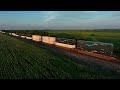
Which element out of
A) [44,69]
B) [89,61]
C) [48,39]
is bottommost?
[44,69]

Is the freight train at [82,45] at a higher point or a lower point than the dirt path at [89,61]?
higher

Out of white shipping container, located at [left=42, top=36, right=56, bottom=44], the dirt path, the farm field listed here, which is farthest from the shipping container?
white shipping container, located at [left=42, top=36, right=56, bottom=44]

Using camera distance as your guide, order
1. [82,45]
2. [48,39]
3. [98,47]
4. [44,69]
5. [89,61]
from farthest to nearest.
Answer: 1. [48,39]
2. [82,45]
3. [98,47]
4. [89,61]
5. [44,69]

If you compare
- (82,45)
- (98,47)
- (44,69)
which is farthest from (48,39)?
(44,69)

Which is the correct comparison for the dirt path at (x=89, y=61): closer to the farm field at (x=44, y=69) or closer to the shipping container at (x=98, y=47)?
the farm field at (x=44, y=69)

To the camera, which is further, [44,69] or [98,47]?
[98,47]

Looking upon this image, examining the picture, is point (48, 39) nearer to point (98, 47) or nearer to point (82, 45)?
point (82, 45)

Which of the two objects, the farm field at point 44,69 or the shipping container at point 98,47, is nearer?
the farm field at point 44,69

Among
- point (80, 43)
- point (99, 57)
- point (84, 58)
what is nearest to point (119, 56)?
point (99, 57)

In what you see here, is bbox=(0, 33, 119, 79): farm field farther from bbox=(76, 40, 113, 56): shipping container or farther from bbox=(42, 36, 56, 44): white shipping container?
bbox=(76, 40, 113, 56): shipping container

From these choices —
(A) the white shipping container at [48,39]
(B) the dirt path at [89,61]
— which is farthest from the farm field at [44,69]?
(A) the white shipping container at [48,39]
